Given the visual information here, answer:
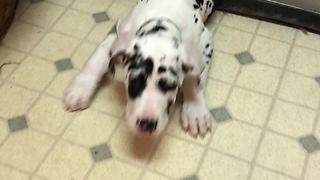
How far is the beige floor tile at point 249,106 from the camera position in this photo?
6.51 feet

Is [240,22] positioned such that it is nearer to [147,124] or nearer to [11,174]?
[147,124]

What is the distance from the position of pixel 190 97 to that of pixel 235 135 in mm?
233

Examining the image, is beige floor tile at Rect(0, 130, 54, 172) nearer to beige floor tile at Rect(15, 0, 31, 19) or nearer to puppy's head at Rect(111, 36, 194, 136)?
puppy's head at Rect(111, 36, 194, 136)

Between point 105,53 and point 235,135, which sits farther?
point 105,53

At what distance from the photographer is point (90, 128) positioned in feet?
6.33

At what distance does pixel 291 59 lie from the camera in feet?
7.25

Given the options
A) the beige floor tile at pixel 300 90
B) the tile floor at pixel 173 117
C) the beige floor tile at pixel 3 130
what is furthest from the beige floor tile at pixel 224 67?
the beige floor tile at pixel 3 130

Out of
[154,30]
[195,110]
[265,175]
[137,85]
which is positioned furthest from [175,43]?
[265,175]

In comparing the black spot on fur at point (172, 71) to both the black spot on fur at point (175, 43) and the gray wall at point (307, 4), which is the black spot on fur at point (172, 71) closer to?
the black spot on fur at point (175, 43)

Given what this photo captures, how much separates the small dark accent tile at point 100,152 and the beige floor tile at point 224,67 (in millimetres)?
580

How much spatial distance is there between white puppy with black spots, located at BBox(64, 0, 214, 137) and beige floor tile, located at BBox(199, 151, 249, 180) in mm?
122

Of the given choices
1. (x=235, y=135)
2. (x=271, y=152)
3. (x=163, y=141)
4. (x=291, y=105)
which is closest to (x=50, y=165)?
(x=163, y=141)

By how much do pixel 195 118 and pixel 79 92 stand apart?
0.48 metres

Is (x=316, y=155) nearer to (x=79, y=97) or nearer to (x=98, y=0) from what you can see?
(x=79, y=97)
